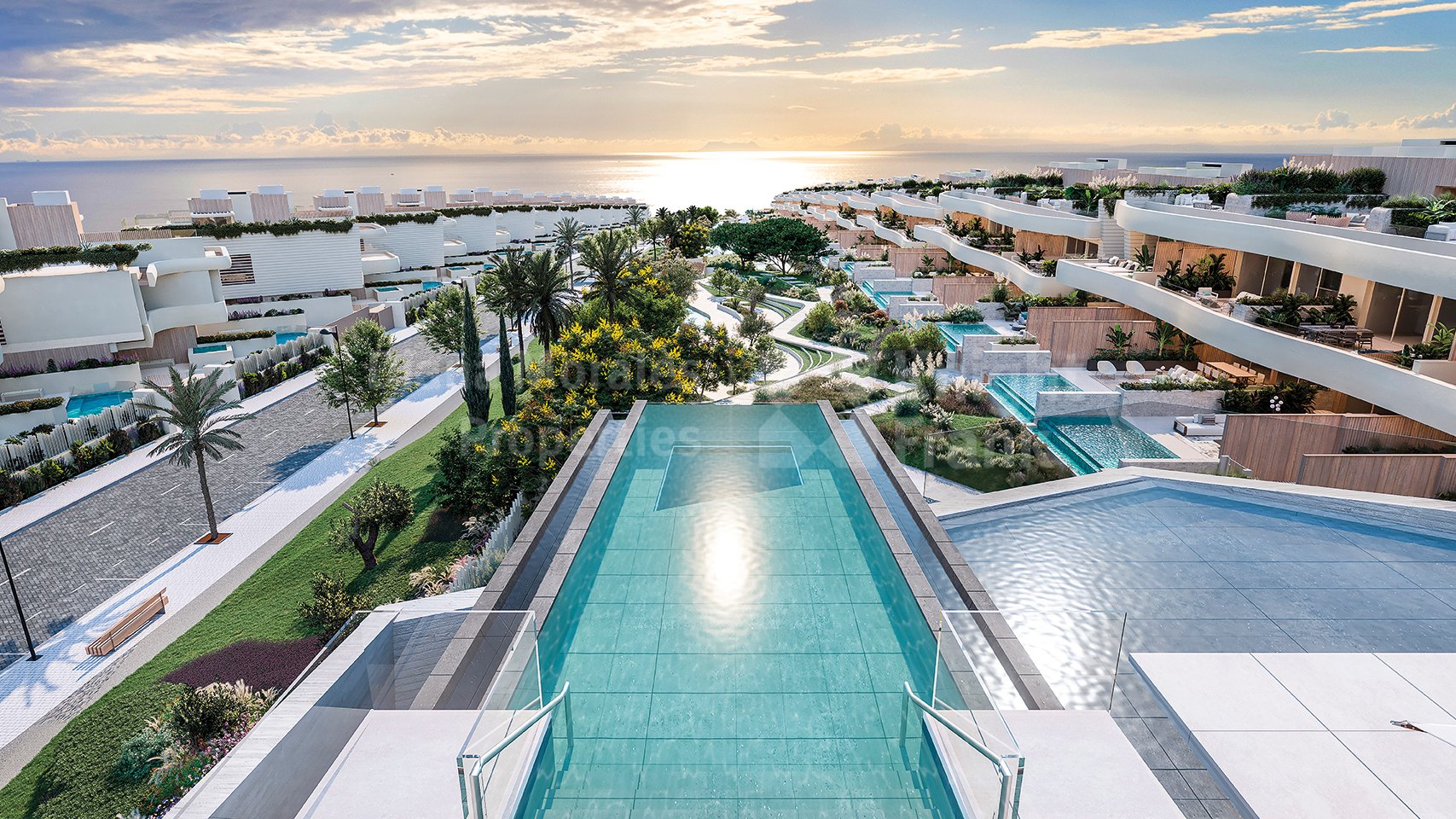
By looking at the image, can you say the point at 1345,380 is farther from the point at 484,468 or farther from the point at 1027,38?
the point at 1027,38

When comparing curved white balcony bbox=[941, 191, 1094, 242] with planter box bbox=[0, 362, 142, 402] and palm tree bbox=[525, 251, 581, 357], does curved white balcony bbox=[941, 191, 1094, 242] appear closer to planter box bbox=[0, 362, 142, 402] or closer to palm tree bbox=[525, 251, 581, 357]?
palm tree bbox=[525, 251, 581, 357]

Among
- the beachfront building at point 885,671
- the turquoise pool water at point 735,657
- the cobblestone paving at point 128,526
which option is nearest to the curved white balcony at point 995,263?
the beachfront building at point 885,671

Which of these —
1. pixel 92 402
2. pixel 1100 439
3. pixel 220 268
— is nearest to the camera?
pixel 1100 439

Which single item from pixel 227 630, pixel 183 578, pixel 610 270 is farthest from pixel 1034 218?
pixel 183 578

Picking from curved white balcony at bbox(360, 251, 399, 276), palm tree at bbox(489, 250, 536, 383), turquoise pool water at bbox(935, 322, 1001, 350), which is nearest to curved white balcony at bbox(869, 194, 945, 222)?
turquoise pool water at bbox(935, 322, 1001, 350)

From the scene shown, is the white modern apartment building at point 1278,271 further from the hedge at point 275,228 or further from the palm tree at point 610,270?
the hedge at point 275,228

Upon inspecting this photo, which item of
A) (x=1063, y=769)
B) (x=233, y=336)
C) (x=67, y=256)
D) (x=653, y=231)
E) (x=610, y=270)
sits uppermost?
(x=67, y=256)

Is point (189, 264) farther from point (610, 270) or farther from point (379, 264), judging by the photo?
point (610, 270)
